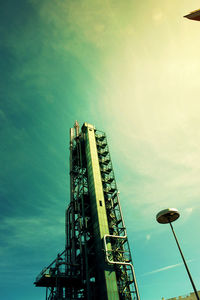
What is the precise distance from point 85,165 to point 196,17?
41.5m

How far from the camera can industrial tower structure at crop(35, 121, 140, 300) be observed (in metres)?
30.9

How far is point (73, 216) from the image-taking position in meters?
41.9

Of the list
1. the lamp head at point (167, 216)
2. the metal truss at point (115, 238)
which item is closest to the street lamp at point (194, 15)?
the lamp head at point (167, 216)

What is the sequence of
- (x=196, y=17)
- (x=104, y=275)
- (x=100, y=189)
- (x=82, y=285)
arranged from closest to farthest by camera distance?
(x=196, y=17) → (x=104, y=275) → (x=82, y=285) → (x=100, y=189)

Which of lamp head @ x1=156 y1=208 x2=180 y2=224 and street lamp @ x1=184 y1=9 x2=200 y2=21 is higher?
street lamp @ x1=184 y1=9 x2=200 y2=21

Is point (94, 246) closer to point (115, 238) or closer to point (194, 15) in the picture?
point (115, 238)

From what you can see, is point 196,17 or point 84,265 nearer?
point 196,17

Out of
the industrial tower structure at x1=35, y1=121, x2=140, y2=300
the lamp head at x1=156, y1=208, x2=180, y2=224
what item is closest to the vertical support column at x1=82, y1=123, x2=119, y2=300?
the industrial tower structure at x1=35, y1=121, x2=140, y2=300

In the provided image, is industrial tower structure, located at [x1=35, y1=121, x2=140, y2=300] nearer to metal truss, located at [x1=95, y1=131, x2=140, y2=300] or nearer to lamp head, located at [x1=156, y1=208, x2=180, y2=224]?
metal truss, located at [x1=95, y1=131, x2=140, y2=300]

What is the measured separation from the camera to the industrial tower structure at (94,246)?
30.9 meters

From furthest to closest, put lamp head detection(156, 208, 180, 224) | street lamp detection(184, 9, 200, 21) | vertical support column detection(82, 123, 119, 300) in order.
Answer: vertical support column detection(82, 123, 119, 300)
lamp head detection(156, 208, 180, 224)
street lamp detection(184, 9, 200, 21)

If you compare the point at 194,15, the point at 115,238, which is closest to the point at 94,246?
the point at 115,238

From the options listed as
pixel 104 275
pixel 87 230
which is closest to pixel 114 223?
pixel 87 230

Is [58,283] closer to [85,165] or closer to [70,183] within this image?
[70,183]
